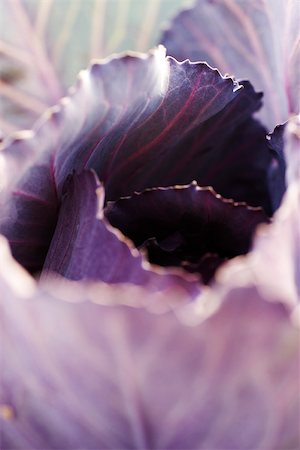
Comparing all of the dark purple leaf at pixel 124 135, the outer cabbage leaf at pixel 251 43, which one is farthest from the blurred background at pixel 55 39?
the dark purple leaf at pixel 124 135

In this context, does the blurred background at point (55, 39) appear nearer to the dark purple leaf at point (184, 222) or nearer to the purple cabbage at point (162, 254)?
the purple cabbage at point (162, 254)

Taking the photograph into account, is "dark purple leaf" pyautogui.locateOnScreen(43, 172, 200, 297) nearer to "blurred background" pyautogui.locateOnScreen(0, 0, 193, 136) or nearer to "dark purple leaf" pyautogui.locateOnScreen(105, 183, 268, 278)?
"dark purple leaf" pyautogui.locateOnScreen(105, 183, 268, 278)

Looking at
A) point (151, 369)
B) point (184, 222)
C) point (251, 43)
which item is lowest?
point (151, 369)

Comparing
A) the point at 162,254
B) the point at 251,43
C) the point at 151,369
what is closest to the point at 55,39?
the point at 251,43

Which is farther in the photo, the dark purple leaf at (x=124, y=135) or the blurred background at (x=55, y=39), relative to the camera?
the blurred background at (x=55, y=39)

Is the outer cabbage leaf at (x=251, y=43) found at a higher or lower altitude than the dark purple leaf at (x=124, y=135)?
higher

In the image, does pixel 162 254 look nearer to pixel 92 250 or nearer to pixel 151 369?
pixel 92 250

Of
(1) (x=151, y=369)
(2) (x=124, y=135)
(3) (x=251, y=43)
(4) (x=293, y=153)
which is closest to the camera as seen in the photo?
(1) (x=151, y=369)

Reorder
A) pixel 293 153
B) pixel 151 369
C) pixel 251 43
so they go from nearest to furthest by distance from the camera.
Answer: pixel 151 369
pixel 293 153
pixel 251 43
